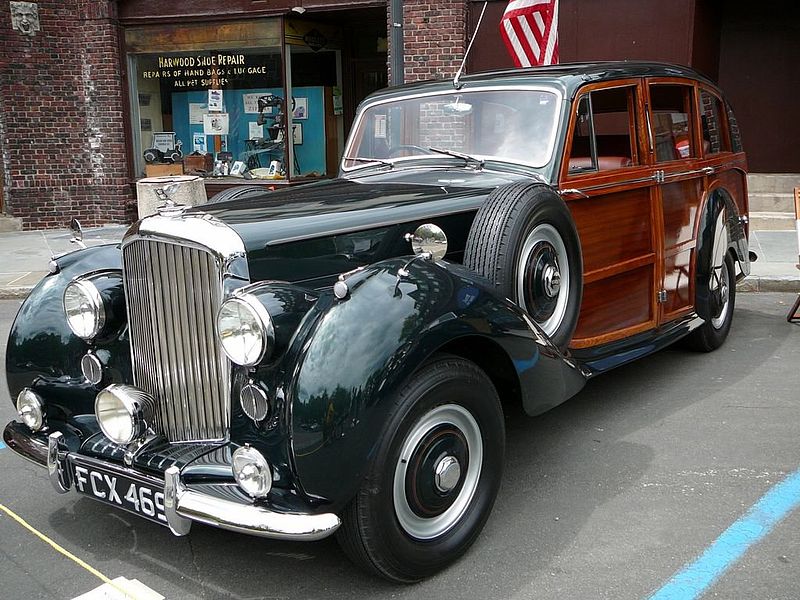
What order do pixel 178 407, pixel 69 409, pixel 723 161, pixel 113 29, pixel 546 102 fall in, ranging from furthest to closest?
pixel 113 29 → pixel 723 161 → pixel 546 102 → pixel 69 409 → pixel 178 407

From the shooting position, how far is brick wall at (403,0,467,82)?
10.5 meters

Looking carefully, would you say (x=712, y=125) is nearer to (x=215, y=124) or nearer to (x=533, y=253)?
(x=533, y=253)

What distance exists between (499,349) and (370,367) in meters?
0.71

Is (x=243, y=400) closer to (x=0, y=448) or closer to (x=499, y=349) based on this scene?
(x=499, y=349)

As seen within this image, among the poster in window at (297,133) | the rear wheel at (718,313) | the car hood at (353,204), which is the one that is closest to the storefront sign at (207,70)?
the poster in window at (297,133)

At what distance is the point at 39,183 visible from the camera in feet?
39.9

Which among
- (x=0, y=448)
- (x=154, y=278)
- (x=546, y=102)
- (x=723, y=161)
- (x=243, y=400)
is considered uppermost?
(x=546, y=102)

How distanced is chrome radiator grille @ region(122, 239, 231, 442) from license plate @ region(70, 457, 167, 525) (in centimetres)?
31

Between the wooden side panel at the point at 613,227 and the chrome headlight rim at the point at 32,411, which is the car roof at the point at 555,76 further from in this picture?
the chrome headlight rim at the point at 32,411

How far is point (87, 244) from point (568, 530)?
8.16 metres

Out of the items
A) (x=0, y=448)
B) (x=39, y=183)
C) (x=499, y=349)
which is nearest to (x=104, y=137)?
(x=39, y=183)

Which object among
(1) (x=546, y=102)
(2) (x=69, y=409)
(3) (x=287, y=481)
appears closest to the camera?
(3) (x=287, y=481)

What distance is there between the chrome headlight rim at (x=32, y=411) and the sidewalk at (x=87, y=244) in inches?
108

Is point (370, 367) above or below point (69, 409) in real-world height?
above
